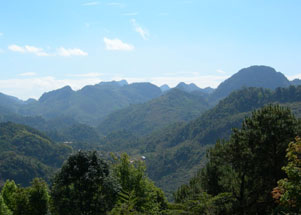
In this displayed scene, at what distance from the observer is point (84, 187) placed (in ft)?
82.0

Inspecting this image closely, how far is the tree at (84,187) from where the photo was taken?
24406 mm

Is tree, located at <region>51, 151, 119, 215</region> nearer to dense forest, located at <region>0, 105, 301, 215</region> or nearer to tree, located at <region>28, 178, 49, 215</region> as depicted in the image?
dense forest, located at <region>0, 105, 301, 215</region>

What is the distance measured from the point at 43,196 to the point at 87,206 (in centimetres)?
1130

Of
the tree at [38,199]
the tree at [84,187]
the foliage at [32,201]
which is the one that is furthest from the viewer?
the tree at [38,199]

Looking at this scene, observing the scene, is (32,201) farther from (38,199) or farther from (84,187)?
(84,187)

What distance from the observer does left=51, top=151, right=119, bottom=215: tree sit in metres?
24.4

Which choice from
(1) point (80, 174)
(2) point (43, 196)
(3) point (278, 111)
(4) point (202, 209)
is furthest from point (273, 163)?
(2) point (43, 196)

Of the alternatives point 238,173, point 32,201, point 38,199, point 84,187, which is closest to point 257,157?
point 238,173

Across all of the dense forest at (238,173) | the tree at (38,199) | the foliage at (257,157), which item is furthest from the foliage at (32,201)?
the foliage at (257,157)

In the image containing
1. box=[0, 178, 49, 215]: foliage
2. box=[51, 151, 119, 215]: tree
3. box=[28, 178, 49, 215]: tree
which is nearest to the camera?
box=[51, 151, 119, 215]: tree

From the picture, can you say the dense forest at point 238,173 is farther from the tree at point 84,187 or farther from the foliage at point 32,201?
the foliage at point 32,201

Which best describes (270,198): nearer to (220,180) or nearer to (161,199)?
(220,180)

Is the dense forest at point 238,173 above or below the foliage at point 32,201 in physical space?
above

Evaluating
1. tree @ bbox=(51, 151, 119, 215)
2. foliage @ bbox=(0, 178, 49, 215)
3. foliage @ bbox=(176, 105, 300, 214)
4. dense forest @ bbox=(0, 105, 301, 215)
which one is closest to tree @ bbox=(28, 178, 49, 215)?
foliage @ bbox=(0, 178, 49, 215)
